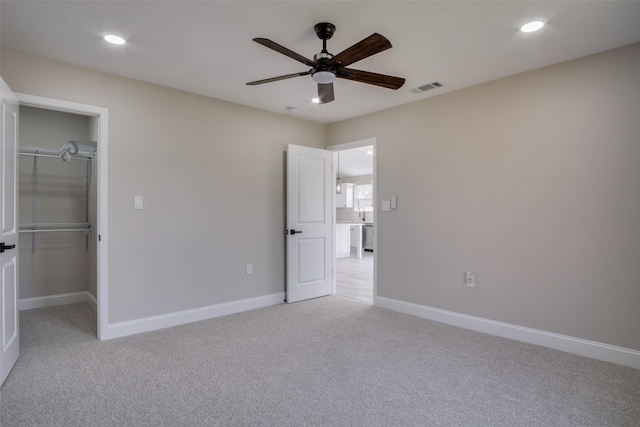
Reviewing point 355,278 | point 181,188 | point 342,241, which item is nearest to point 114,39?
point 181,188

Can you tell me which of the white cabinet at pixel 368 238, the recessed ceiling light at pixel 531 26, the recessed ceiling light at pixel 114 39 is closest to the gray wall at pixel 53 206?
the recessed ceiling light at pixel 114 39

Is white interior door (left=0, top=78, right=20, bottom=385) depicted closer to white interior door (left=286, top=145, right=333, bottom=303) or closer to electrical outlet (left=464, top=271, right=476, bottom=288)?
white interior door (left=286, top=145, right=333, bottom=303)

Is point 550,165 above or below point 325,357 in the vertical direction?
above

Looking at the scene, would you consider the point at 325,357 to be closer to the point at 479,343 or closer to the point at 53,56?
the point at 479,343

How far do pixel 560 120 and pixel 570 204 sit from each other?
2.32 ft

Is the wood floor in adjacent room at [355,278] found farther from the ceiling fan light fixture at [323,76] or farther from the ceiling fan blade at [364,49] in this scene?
the ceiling fan blade at [364,49]

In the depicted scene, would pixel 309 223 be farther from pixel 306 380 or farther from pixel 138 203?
pixel 306 380

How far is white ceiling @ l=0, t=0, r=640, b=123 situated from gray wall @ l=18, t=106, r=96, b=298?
1.77m

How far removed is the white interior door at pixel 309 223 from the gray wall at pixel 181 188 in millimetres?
159

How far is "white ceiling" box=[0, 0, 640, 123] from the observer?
6.97 ft

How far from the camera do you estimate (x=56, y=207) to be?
4.27 m

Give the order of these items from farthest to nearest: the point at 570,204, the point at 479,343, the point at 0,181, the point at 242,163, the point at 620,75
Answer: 1. the point at 242,163
2. the point at 479,343
3. the point at 570,204
4. the point at 620,75
5. the point at 0,181

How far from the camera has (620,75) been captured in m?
2.62

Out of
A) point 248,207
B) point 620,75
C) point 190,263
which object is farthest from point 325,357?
point 620,75
